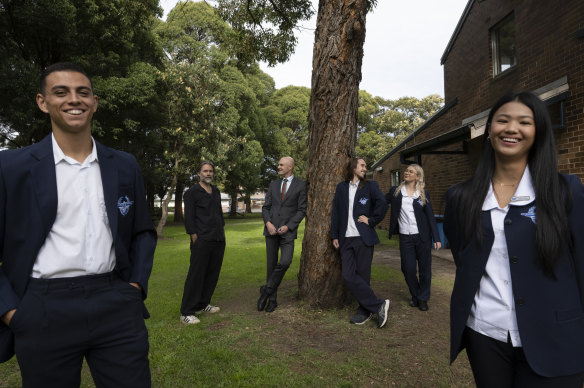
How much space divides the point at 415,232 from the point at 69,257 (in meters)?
4.97

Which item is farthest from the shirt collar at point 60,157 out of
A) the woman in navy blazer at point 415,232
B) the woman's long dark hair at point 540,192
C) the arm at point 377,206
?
the woman in navy blazer at point 415,232

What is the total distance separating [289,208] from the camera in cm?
580

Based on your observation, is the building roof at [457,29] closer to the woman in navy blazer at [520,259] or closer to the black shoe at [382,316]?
the black shoe at [382,316]

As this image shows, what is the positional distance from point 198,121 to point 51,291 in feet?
60.1

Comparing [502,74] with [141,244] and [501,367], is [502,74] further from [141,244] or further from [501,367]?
[141,244]

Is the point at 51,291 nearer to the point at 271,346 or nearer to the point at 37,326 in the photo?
the point at 37,326

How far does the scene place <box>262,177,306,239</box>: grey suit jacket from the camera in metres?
5.75

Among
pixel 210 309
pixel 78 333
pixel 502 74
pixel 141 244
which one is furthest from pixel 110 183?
pixel 502 74

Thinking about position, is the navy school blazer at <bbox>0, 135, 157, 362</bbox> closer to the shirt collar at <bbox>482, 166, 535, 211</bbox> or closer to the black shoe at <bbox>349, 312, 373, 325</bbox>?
the shirt collar at <bbox>482, 166, 535, 211</bbox>

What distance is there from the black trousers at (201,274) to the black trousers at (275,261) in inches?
30.4

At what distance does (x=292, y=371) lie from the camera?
12.2ft

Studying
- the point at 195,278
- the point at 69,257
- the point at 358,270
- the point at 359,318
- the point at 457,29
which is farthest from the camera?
the point at 457,29

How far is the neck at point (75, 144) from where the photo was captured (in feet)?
6.81

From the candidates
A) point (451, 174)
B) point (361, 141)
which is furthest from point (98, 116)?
point (361, 141)
